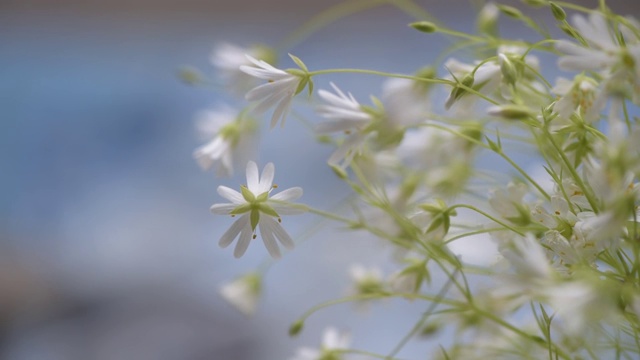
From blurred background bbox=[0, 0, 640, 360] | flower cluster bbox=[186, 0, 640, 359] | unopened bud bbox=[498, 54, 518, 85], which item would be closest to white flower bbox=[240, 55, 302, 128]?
flower cluster bbox=[186, 0, 640, 359]

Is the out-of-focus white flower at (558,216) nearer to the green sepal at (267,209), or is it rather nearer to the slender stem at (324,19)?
the green sepal at (267,209)

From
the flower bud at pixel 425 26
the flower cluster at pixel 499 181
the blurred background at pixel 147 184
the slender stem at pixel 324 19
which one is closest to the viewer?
the flower cluster at pixel 499 181

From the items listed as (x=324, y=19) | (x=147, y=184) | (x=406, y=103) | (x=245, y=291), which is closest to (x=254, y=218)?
(x=406, y=103)

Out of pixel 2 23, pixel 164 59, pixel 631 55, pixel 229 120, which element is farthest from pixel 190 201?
pixel 631 55

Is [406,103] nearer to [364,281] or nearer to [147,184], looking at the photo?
[364,281]

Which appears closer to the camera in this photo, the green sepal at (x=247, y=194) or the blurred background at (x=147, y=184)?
the green sepal at (x=247, y=194)

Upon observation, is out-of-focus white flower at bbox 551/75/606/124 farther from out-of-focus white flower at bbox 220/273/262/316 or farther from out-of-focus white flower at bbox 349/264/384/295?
out-of-focus white flower at bbox 220/273/262/316

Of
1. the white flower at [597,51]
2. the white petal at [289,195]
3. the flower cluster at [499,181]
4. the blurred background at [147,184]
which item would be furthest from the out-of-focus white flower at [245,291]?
the blurred background at [147,184]
